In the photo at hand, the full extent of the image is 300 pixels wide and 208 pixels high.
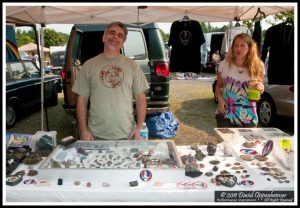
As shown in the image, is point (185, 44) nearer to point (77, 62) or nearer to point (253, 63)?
point (253, 63)

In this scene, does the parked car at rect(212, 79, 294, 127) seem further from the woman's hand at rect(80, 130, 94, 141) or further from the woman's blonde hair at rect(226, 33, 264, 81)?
the woman's hand at rect(80, 130, 94, 141)

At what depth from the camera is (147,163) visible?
7.00 feet

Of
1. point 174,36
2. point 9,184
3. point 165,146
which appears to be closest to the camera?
point 9,184

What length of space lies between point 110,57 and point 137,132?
27.3 inches

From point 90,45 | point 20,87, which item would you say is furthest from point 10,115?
point 90,45

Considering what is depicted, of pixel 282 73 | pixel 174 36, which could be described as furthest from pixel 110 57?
pixel 282 73

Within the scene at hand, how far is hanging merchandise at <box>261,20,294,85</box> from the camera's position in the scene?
3.86 metres

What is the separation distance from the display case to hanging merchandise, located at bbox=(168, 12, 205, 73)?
254cm

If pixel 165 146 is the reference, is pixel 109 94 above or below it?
above

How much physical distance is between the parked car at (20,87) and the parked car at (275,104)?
4741 mm

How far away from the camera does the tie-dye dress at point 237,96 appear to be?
3020 millimetres

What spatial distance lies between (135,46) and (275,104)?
298 cm

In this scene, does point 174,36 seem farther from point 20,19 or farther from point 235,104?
point 20,19

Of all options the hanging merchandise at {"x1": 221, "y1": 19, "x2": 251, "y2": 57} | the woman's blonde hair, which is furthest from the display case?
the hanging merchandise at {"x1": 221, "y1": 19, "x2": 251, "y2": 57}
